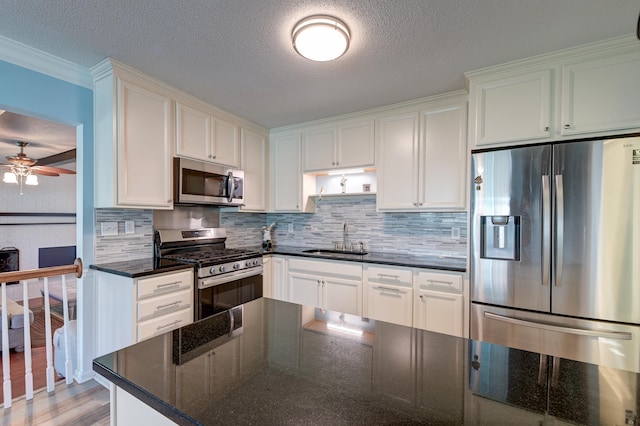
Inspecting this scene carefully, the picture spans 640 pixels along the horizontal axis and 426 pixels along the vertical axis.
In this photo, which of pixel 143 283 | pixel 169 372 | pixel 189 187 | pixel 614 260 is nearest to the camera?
pixel 169 372

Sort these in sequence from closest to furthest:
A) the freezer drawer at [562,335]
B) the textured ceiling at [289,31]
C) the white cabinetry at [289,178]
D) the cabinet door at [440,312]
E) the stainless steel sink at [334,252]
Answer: the textured ceiling at [289,31] < the freezer drawer at [562,335] < the cabinet door at [440,312] < the stainless steel sink at [334,252] < the white cabinetry at [289,178]

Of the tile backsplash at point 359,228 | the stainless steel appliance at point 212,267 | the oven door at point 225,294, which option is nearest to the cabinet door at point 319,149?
the tile backsplash at point 359,228

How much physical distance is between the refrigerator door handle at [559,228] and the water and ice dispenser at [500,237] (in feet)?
0.69

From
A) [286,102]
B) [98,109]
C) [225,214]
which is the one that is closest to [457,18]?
[286,102]

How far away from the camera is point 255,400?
2.19 feet

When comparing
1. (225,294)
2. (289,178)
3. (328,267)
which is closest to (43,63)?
(225,294)

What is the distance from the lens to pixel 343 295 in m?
2.88

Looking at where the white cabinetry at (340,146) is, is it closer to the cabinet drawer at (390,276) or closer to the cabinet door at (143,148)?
the cabinet drawer at (390,276)

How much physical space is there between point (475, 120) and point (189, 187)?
2453mm

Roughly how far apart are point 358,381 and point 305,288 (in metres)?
2.42

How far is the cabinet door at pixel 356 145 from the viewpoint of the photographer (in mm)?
3055

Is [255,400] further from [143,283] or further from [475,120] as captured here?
[475,120]

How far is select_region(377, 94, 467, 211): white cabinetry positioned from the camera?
2.61m

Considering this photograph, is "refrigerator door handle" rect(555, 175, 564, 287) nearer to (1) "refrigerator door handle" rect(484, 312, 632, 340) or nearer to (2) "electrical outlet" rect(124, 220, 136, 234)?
(1) "refrigerator door handle" rect(484, 312, 632, 340)
